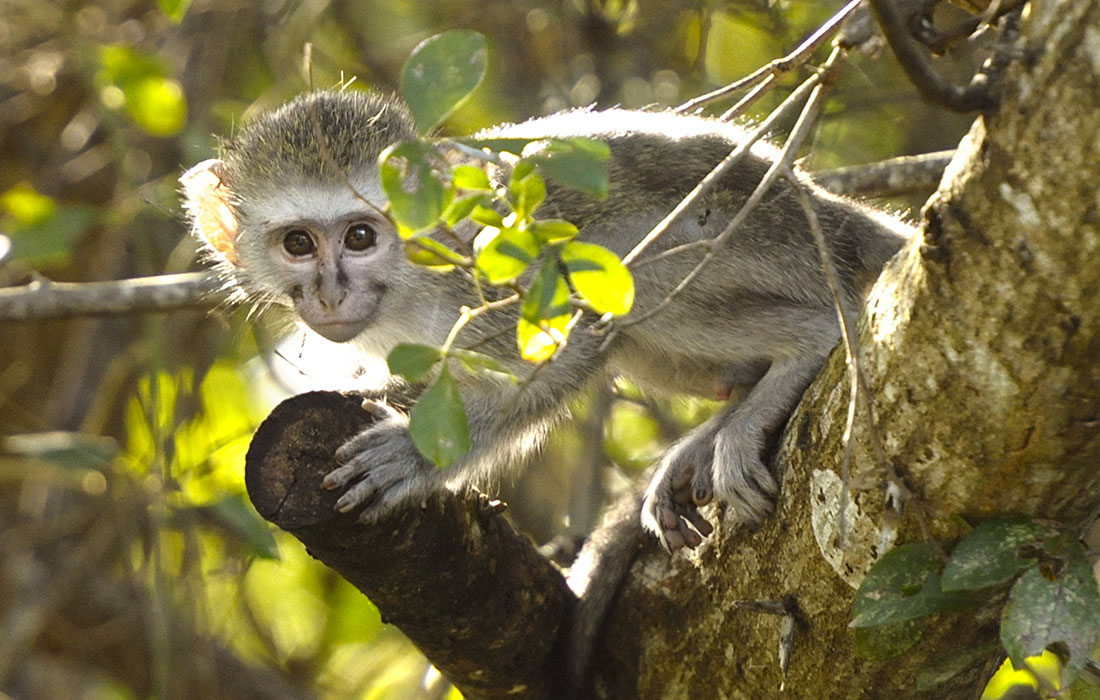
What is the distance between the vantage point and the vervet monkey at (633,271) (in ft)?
11.2

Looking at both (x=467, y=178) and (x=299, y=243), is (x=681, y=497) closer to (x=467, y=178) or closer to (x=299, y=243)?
(x=299, y=243)

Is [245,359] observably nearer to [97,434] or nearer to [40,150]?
[97,434]

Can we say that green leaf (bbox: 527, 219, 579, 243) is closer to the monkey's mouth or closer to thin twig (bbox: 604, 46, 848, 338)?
thin twig (bbox: 604, 46, 848, 338)

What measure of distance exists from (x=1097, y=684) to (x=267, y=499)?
Answer: 1816 millimetres

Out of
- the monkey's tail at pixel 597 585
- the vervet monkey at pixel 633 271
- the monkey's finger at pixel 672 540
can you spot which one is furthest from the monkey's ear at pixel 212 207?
the monkey's finger at pixel 672 540

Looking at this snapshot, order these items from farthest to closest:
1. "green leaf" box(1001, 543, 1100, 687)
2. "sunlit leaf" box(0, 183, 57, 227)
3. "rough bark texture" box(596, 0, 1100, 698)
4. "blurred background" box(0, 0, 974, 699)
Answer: "blurred background" box(0, 0, 974, 699) → "sunlit leaf" box(0, 183, 57, 227) → "green leaf" box(1001, 543, 1100, 687) → "rough bark texture" box(596, 0, 1100, 698)

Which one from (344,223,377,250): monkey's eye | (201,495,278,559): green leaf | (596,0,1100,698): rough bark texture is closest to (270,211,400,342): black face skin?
(344,223,377,250): monkey's eye

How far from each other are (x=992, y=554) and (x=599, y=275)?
34.5 inches

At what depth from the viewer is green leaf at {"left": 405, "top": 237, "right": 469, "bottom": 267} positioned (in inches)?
81.7

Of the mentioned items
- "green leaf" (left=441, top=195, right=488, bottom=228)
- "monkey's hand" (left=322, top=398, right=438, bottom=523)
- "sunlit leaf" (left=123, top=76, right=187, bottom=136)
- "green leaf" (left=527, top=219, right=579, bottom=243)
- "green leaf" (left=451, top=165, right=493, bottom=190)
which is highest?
"sunlit leaf" (left=123, top=76, right=187, bottom=136)

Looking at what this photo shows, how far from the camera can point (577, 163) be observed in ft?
6.40

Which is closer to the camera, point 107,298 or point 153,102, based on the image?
point 107,298

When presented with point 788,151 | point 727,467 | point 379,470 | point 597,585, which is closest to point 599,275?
point 788,151

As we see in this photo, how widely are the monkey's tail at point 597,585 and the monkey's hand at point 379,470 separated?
0.60m
